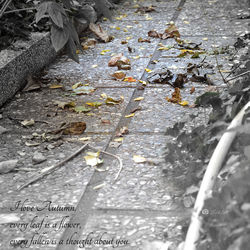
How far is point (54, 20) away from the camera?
250 centimetres

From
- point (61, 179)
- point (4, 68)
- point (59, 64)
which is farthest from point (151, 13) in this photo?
point (61, 179)

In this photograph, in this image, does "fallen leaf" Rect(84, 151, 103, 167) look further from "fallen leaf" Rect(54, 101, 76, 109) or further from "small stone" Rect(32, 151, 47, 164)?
"fallen leaf" Rect(54, 101, 76, 109)

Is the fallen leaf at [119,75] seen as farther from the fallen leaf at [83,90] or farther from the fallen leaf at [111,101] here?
the fallen leaf at [111,101]

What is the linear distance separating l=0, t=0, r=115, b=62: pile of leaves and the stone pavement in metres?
0.33

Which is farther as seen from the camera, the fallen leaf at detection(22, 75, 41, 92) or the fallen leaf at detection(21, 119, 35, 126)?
the fallen leaf at detection(22, 75, 41, 92)

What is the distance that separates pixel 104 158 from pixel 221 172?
2.38 feet

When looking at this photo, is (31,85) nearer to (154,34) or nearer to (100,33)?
(100,33)

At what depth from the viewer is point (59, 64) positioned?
3584 mm

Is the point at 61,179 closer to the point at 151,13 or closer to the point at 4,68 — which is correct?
the point at 4,68

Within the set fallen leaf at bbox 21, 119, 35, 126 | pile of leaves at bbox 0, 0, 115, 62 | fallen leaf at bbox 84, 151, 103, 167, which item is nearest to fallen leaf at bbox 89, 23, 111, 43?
pile of leaves at bbox 0, 0, 115, 62

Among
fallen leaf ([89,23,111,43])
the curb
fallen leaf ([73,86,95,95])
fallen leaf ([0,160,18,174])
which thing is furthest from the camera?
fallen leaf ([89,23,111,43])

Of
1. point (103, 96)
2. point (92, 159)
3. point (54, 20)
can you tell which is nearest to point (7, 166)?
point (92, 159)

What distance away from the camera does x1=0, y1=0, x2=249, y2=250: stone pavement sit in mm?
1688

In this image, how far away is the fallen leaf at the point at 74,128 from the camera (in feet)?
8.06
